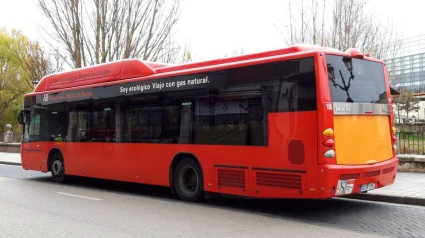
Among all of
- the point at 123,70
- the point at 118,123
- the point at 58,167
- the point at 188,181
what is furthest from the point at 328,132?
the point at 58,167

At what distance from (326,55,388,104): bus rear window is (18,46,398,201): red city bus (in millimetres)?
21

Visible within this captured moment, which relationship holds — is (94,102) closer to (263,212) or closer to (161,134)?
(161,134)

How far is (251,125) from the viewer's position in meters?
8.11

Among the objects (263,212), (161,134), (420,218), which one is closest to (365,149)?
(420,218)

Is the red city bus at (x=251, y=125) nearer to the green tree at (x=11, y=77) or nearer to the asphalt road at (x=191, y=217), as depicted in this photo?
the asphalt road at (x=191, y=217)

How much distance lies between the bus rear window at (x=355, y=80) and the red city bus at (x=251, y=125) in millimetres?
21

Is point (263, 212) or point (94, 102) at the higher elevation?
point (94, 102)

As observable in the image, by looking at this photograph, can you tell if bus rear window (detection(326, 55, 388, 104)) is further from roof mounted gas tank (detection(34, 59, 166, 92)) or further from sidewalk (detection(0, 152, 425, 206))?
roof mounted gas tank (detection(34, 59, 166, 92))

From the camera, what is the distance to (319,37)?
18.8 meters

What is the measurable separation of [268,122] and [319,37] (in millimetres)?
12141

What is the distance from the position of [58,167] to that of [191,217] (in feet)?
23.7

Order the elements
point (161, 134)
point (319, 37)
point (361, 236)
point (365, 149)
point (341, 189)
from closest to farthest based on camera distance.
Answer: point (361, 236), point (341, 189), point (365, 149), point (161, 134), point (319, 37)

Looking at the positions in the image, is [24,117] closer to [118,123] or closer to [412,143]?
[118,123]

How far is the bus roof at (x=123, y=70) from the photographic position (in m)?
8.23
